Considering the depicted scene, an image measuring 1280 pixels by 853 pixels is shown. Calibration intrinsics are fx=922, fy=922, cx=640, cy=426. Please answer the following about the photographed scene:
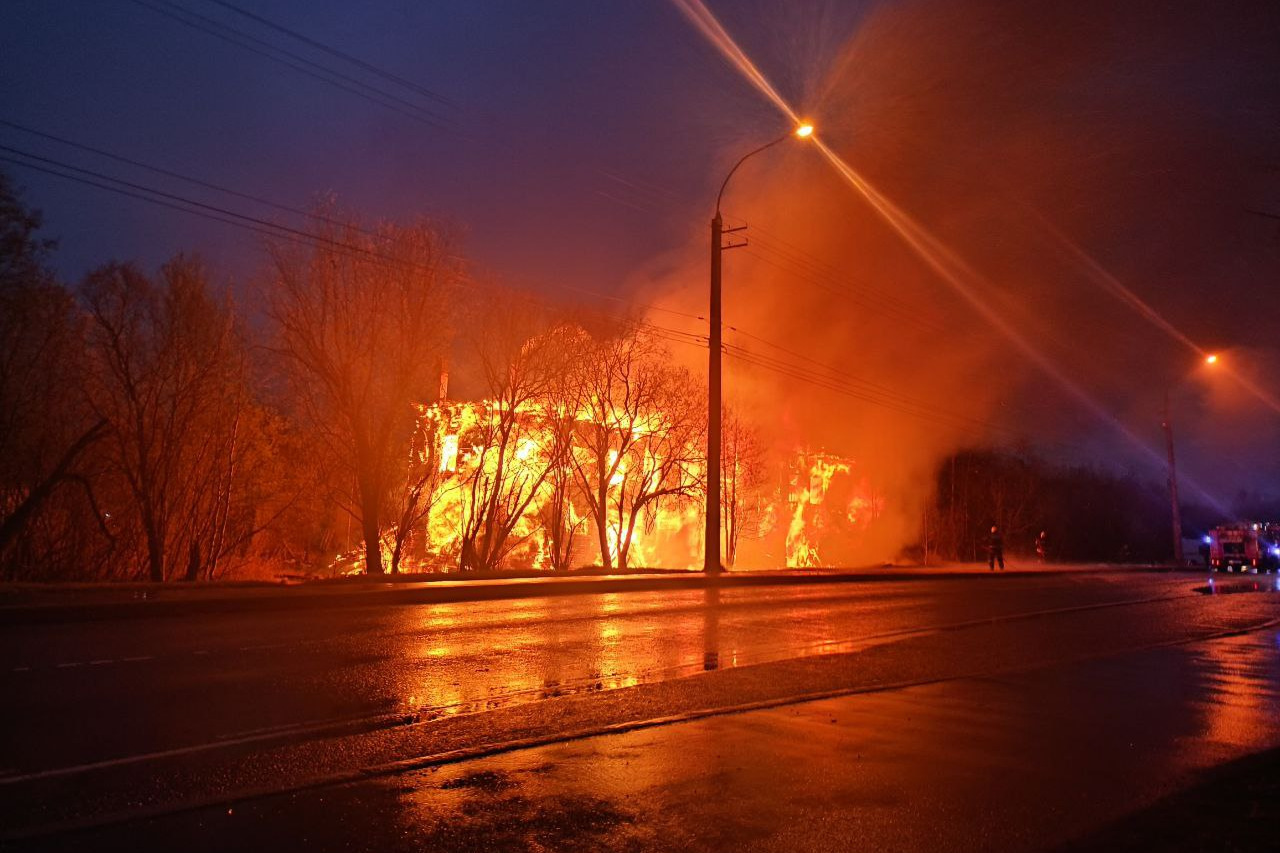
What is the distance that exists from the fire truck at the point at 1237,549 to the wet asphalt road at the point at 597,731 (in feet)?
161

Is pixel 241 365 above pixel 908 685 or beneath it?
above

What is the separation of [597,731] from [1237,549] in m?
60.5

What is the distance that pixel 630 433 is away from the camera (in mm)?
33938

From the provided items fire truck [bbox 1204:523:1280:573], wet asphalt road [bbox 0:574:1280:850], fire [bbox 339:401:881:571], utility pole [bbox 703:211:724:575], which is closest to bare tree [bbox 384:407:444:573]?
fire [bbox 339:401:881:571]

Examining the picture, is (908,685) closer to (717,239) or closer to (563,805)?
(563,805)

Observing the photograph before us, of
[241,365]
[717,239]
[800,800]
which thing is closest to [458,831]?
[800,800]

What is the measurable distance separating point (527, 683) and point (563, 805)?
368cm

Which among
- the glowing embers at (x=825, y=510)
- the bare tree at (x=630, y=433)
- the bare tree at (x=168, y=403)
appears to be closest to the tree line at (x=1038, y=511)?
the glowing embers at (x=825, y=510)

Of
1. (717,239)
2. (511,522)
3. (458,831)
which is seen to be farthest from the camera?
(511,522)

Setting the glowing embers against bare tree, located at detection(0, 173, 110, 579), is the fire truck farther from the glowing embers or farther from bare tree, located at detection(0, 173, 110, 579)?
bare tree, located at detection(0, 173, 110, 579)

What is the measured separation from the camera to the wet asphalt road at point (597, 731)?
4.72 meters

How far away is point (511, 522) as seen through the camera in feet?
107

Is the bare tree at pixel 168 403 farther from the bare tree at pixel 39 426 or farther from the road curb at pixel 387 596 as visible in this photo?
the road curb at pixel 387 596

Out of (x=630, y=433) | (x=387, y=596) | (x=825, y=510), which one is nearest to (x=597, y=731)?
(x=387, y=596)
